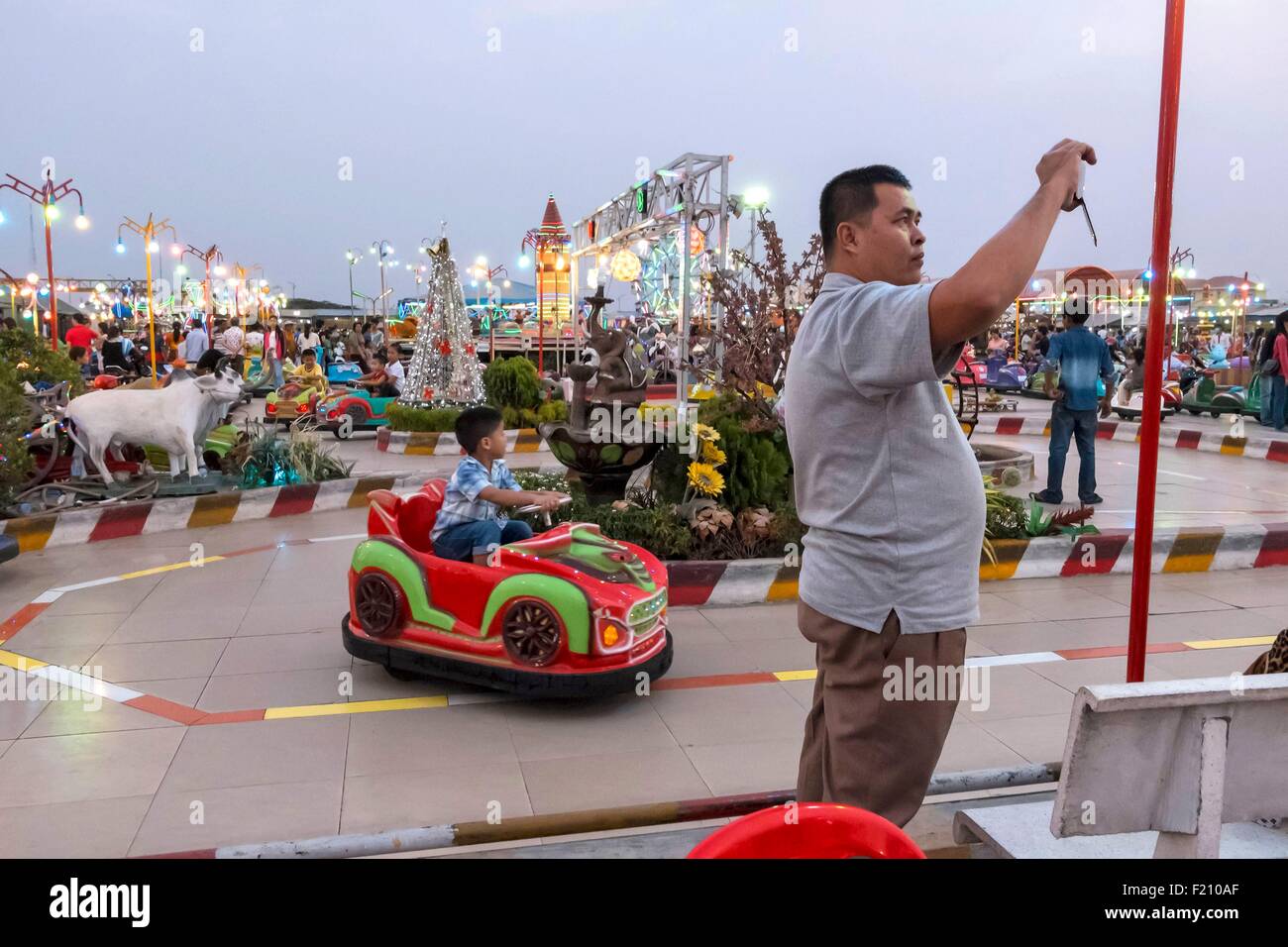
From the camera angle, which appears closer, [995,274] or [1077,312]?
[995,274]

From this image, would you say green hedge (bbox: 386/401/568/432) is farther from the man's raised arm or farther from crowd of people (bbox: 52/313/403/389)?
the man's raised arm

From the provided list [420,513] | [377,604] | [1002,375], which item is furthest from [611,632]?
[1002,375]

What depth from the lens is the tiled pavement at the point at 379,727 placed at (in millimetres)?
3170

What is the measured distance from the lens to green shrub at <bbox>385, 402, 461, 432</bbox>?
41.0 ft

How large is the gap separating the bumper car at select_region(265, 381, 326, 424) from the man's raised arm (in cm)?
1291

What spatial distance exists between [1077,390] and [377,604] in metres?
6.00

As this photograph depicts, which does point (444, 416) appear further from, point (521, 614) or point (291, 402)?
point (521, 614)

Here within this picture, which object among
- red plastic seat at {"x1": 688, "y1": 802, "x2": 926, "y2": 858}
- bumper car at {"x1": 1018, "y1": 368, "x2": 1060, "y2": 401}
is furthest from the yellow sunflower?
bumper car at {"x1": 1018, "y1": 368, "x2": 1060, "y2": 401}

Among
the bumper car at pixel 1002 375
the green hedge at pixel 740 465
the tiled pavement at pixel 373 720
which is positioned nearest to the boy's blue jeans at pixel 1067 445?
the tiled pavement at pixel 373 720

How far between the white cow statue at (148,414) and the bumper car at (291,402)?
18.6 feet

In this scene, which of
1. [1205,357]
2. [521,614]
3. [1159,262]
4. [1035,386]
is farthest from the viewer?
[1205,357]

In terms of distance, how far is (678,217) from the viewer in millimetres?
18859

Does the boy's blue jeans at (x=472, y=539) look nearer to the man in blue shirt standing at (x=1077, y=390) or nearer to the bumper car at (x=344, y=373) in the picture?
the man in blue shirt standing at (x=1077, y=390)
